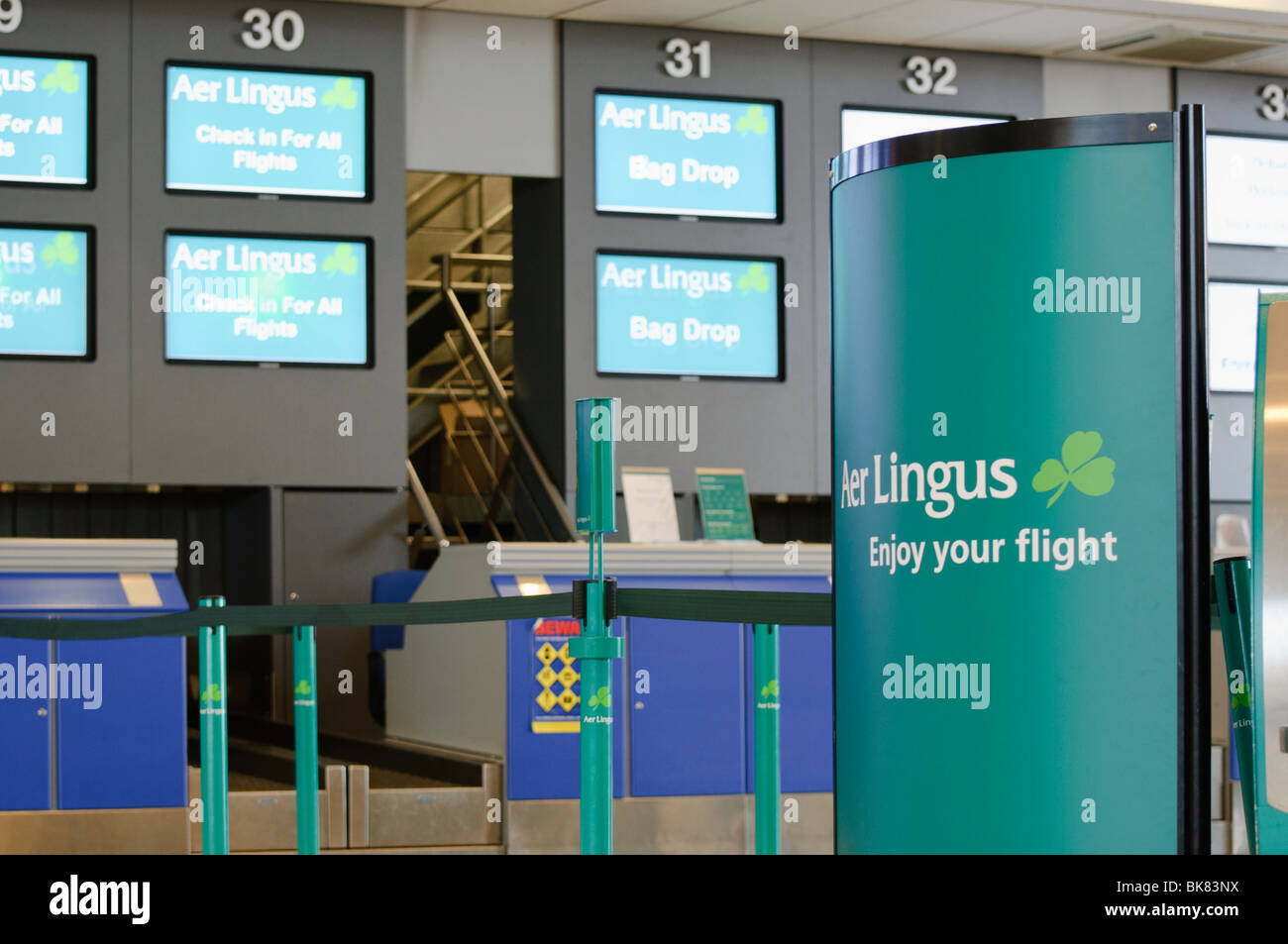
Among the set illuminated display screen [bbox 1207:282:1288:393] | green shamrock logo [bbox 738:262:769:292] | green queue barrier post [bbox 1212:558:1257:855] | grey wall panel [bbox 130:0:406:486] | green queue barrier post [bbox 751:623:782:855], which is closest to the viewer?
green queue barrier post [bbox 1212:558:1257:855]

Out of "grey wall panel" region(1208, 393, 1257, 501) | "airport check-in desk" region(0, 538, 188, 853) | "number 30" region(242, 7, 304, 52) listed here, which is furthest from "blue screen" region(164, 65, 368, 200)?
"grey wall panel" region(1208, 393, 1257, 501)

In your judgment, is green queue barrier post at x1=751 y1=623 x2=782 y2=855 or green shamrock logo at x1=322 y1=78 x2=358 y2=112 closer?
green queue barrier post at x1=751 y1=623 x2=782 y2=855

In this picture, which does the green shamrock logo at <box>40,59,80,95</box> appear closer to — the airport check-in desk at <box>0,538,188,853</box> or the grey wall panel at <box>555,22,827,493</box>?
the grey wall panel at <box>555,22,827,493</box>

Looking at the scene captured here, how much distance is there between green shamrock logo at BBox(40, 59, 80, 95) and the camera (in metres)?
8.34

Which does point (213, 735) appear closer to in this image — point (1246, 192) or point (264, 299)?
point (264, 299)


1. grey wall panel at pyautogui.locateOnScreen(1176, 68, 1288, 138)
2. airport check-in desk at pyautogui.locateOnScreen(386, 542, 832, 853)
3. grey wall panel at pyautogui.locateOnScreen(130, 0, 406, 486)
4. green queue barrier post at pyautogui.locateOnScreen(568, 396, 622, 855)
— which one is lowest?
airport check-in desk at pyautogui.locateOnScreen(386, 542, 832, 853)

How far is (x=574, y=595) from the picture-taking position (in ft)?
11.7

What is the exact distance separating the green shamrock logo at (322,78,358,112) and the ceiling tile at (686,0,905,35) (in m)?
1.92

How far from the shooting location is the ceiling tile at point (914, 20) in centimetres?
898

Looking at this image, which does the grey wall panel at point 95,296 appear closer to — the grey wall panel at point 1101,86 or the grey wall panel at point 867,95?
the grey wall panel at point 867,95

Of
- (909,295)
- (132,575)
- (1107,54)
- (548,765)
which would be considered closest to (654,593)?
(909,295)

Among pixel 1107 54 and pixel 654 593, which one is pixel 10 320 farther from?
pixel 1107 54

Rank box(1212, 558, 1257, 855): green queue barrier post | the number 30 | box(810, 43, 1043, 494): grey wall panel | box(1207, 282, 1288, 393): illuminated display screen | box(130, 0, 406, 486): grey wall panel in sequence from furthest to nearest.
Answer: box(1207, 282, 1288, 393): illuminated display screen < box(810, 43, 1043, 494): grey wall panel < the number 30 < box(130, 0, 406, 486): grey wall panel < box(1212, 558, 1257, 855): green queue barrier post

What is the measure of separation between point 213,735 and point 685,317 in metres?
5.12
